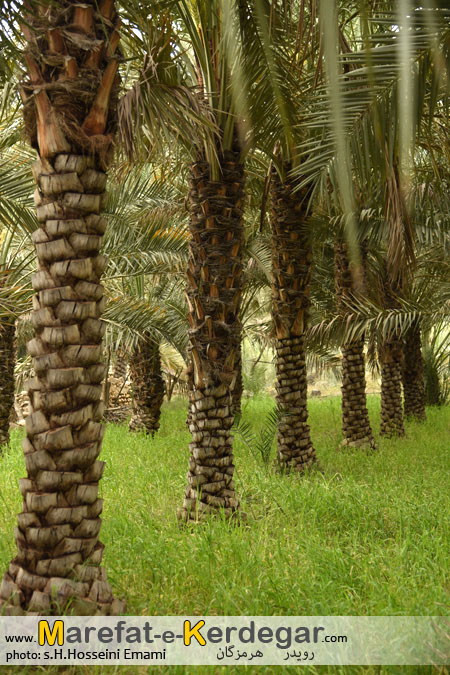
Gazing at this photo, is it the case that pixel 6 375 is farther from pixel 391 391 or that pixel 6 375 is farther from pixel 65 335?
pixel 65 335

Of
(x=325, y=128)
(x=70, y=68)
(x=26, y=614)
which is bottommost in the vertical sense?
(x=26, y=614)

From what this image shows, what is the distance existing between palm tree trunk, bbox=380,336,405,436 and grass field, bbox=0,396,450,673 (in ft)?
11.9

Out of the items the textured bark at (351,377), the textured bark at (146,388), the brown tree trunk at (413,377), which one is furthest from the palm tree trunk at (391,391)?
the textured bark at (146,388)

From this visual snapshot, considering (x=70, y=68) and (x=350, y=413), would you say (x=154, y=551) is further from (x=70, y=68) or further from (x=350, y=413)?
(x=350, y=413)

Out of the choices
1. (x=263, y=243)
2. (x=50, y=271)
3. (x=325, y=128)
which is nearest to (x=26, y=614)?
(x=50, y=271)

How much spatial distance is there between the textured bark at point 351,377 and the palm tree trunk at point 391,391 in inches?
51.6

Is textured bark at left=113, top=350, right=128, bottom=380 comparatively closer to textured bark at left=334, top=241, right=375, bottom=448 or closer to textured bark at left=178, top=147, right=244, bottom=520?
textured bark at left=334, top=241, right=375, bottom=448

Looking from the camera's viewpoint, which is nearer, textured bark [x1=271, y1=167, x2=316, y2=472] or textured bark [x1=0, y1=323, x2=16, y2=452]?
textured bark [x1=271, y1=167, x2=316, y2=472]

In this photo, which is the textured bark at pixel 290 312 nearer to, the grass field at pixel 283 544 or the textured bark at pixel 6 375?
the grass field at pixel 283 544

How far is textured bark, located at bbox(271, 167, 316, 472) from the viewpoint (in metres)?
8.10

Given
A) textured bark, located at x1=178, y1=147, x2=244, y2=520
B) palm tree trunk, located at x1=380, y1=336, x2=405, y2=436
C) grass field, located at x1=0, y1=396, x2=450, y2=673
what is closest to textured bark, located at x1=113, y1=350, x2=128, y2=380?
palm tree trunk, located at x1=380, y1=336, x2=405, y2=436

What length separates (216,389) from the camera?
18.8ft

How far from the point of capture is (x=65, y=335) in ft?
11.3

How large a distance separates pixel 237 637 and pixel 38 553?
1222 mm
